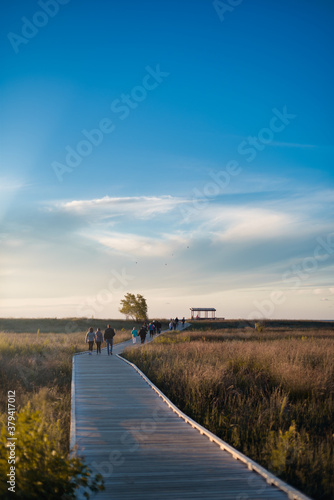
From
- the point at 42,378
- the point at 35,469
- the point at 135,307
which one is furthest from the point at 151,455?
the point at 135,307

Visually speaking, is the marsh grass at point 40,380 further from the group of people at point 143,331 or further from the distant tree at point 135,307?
the distant tree at point 135,307

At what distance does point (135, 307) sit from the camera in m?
83.9

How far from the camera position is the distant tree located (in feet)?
274

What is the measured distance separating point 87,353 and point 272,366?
13.5 m

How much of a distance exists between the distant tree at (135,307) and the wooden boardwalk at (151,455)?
70.6 metres

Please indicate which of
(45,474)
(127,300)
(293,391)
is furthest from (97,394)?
(127,300)

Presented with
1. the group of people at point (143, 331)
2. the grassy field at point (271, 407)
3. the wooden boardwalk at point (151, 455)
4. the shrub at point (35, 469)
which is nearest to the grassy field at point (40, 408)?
the shrub at point (35, 469)

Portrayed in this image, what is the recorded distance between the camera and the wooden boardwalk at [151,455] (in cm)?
593

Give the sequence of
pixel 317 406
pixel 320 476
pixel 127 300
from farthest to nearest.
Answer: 1. pixel 127 300
2. pixel 317 406
3. pixel 320 476

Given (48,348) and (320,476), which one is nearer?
(320,476)

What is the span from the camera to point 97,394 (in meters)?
13.3

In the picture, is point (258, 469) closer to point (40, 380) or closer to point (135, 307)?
point (40, 380)

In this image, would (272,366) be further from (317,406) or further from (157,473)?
(157,473)

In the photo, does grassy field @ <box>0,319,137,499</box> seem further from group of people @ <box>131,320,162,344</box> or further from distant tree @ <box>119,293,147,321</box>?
distant tree @ <box>119,293,147,321</box>
